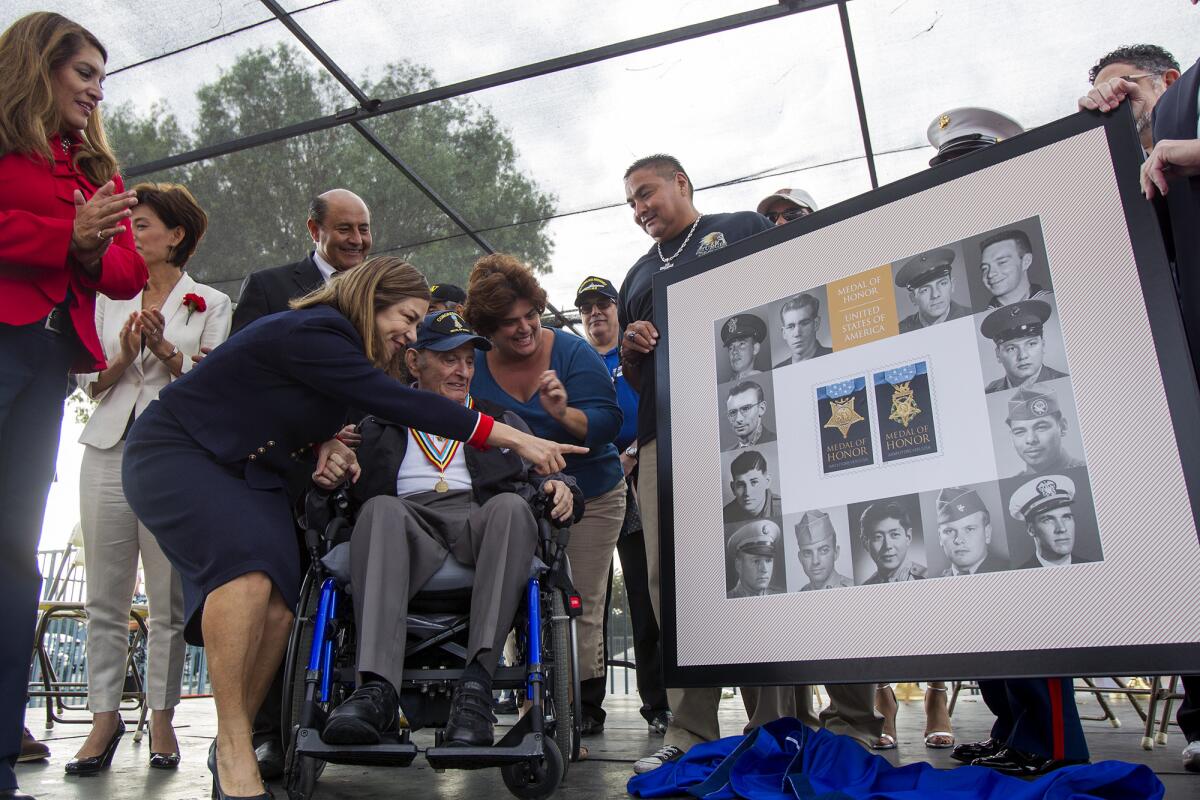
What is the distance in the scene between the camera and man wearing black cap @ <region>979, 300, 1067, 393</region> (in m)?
1.86

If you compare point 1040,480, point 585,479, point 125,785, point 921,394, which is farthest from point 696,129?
point 125,785

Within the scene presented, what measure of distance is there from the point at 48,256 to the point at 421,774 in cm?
179

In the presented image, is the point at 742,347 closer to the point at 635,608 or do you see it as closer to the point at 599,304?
the point at 635,608

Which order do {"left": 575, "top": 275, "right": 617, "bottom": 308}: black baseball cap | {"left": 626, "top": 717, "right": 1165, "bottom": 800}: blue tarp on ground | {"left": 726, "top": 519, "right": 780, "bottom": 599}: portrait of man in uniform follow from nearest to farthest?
{"left": 626, "top": 717, "right": 1165, "bottom": 800}: blue tarp on ground, {"left": 726, "top": 519, "right": 780, "bottom": 599}: portrait of man in uniform, {"left": 575, "top": 275, "right": 617, "bottom": 308}: black baseball cap

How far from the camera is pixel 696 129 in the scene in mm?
4734

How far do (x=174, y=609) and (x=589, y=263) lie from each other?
157 inches

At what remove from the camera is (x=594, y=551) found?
11.4 ft

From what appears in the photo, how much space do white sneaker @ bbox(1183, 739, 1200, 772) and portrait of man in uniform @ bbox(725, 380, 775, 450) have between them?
5.08ft

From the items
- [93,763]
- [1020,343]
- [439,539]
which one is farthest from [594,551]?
[1020,343]

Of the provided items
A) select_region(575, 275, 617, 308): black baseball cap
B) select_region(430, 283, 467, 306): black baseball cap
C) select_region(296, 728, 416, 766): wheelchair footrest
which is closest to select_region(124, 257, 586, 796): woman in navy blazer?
select_region(296, 728, 416, 766): wheelchair footrest

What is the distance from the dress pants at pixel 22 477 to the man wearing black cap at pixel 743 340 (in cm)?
168

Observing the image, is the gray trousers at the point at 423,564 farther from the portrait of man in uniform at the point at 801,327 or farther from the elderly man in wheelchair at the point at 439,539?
the portrait of man in uniform at the point at 801,327

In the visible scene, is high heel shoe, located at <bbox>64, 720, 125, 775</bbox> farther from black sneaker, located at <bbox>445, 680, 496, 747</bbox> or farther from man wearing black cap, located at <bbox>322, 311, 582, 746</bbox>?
black sneaker, located at <bbox>445, 680, 496, 747</bbox>

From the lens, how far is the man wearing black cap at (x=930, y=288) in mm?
2045
